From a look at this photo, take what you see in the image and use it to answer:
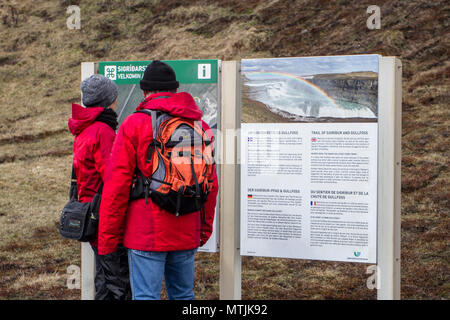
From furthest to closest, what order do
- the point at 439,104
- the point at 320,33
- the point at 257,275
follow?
the point at 320,33, the point at 439,104, the point at 257,275

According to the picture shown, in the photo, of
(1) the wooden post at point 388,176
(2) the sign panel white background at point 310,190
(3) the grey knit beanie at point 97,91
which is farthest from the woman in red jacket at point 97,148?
(1) the wooden post at point 388,176

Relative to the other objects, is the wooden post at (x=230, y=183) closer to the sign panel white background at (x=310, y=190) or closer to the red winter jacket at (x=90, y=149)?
the sign panel white background at (x=310, y=190)

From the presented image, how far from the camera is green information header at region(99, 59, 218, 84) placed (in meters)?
4.50

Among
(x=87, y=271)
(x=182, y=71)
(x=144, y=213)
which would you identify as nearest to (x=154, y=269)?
(x=144, y=213)

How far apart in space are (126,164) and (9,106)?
16847mm

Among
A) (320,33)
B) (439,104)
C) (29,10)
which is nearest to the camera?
(439,104)

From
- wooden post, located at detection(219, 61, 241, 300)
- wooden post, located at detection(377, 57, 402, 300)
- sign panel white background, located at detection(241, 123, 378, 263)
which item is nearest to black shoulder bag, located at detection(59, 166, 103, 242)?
wooden post, located at detection(219, 61, 241, 300)

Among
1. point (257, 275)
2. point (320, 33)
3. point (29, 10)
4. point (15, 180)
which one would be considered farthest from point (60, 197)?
point (29, 10)

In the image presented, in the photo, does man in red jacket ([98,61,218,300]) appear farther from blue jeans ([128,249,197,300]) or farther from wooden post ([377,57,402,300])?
wooden post ([377,57,402,300])

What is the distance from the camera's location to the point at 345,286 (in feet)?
23.8

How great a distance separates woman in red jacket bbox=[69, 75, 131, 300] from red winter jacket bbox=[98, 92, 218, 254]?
1.07 feet

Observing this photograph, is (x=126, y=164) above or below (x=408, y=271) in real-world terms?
above

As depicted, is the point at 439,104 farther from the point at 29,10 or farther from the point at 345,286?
the point at 29,10

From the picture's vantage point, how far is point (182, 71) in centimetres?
457
